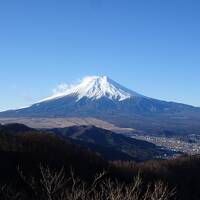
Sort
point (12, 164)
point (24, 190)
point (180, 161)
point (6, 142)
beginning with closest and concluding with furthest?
point (24, 190), point (12, 164), point (6, 142), point (180, 161)

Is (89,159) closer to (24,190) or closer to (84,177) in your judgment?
(84,177)

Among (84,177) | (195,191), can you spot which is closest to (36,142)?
(84,177)

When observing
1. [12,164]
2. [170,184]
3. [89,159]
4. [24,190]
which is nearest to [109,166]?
[89,159]

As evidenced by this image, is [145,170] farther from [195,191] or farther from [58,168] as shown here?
[58,168]

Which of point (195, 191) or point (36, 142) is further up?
point (36, 142)

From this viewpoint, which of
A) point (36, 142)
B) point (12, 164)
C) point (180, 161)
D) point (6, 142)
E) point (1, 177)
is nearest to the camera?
point (1, 177)

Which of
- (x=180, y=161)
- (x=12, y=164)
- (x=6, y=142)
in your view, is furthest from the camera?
(x=180, y=161)

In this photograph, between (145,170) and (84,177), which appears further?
(145,170)

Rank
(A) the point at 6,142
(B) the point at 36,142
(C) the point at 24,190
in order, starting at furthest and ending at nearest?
(B) the point at 36,142, (A) the point at 6,142, (C) the point at 24,190

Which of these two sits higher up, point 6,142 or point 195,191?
point 6,142
